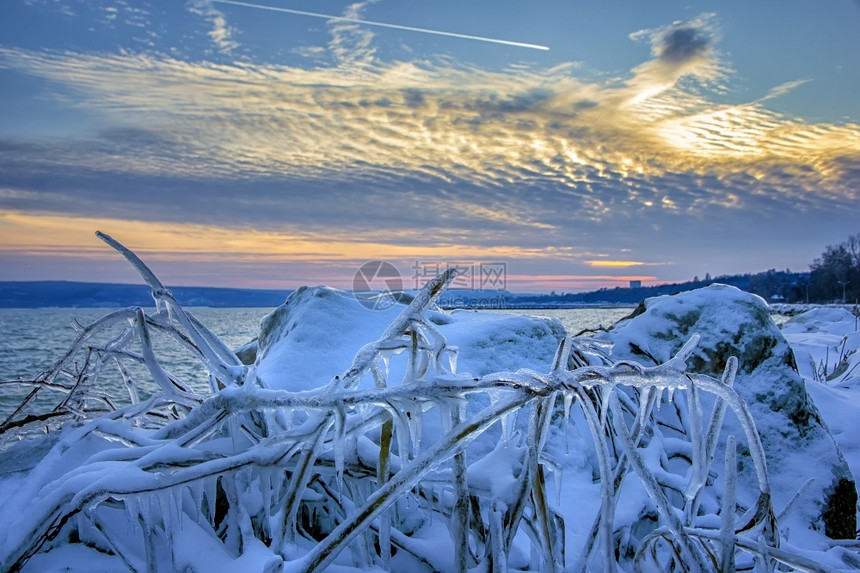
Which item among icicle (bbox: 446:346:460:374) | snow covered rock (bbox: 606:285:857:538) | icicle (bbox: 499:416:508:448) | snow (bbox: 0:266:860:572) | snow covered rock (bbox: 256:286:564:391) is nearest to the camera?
snow (bbox: 0:266:860:572)

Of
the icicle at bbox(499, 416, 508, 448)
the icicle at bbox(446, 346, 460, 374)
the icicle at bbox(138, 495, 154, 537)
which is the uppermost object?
the icicle at bbox(446, 346, 460, 374)

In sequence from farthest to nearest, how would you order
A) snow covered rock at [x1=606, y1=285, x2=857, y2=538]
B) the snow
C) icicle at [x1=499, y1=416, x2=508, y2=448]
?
snow covered rock at [x1=606, y1=285, x2=857, y2=538]
icicle at [x1=499, y1=416, x2=508, y2=448]
the snow

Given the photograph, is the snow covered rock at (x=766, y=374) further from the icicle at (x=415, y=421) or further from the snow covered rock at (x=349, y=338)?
the icicle at (x=415, y=421)

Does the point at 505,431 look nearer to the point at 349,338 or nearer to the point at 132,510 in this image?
the point at 132,510

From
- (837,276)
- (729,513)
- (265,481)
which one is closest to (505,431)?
(729,513)

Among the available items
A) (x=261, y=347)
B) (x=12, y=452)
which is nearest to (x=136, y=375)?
(x=261, y=347)

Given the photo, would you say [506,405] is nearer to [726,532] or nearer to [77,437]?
[726,532]

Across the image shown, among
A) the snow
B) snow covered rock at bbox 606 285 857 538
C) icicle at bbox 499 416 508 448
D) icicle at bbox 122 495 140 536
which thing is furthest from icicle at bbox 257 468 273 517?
snow covered rock at bbox 606 285 857 538

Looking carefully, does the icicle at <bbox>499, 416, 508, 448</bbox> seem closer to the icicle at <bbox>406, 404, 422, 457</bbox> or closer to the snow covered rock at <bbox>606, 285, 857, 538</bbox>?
the icicle at <bbox>406, 404, 422, 457</bbox>

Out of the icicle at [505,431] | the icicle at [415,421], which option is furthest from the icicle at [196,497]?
the icicle at [505,431]

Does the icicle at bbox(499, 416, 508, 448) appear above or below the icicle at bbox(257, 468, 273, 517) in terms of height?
above

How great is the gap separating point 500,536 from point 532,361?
2.10 metres

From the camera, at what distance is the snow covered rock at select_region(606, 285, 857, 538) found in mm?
4160

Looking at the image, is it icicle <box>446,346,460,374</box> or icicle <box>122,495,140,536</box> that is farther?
icicle <box>446,346,460,374</box>
